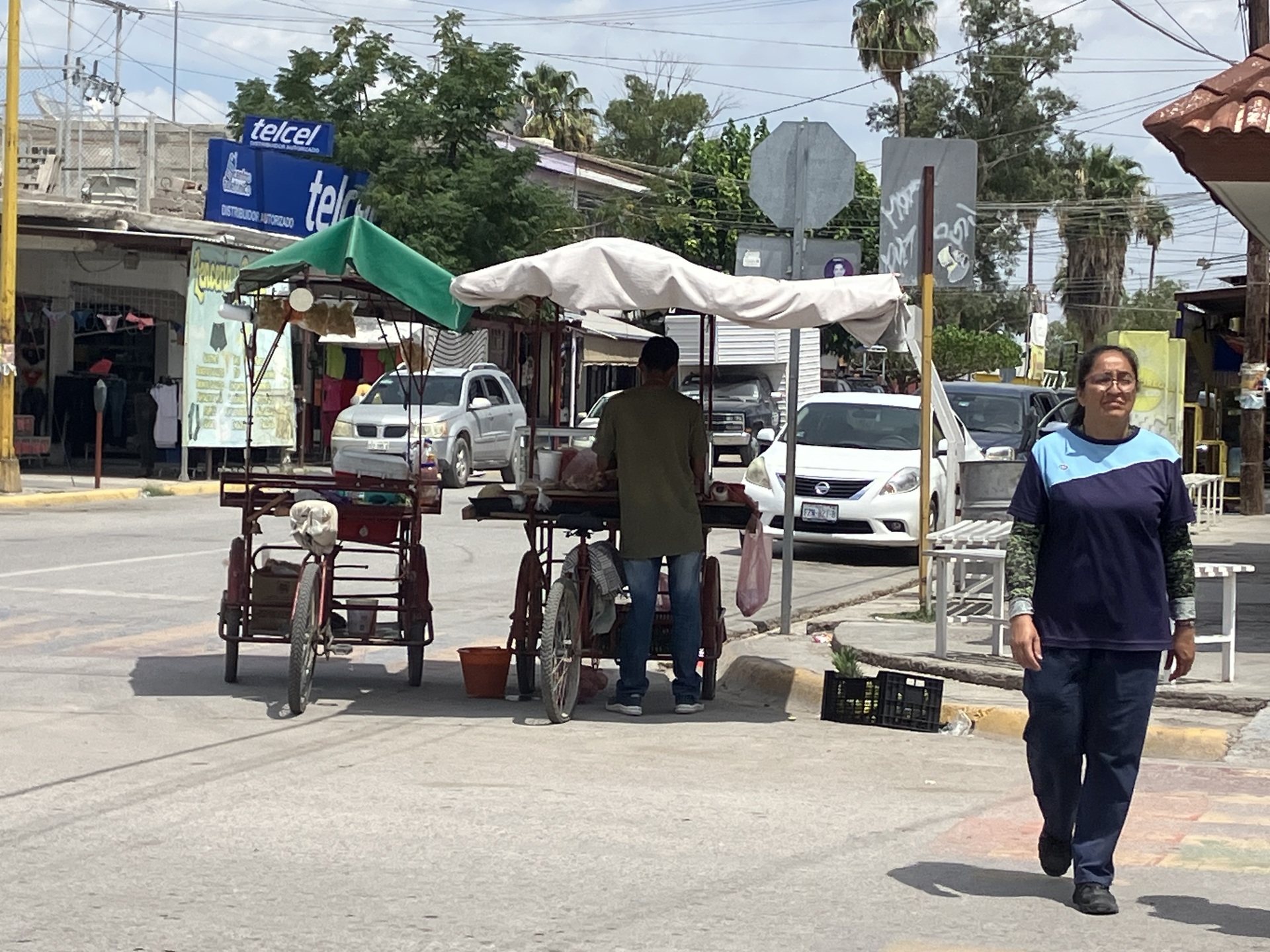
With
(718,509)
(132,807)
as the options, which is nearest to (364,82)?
(718,509)

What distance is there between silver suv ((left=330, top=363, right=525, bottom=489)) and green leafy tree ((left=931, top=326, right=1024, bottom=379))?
33.3m

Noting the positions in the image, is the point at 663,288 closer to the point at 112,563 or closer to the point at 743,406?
the point at 112,563

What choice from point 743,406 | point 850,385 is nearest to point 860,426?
point 743,406

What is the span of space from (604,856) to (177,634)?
259 inches

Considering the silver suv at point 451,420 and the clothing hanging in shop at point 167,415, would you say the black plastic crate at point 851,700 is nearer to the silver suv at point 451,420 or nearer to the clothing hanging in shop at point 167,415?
the silver suv at point 451,420

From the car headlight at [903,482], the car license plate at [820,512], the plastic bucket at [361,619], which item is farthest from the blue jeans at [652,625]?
the car headlight at [903,482]

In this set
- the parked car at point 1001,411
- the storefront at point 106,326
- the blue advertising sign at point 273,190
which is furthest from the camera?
the blue advertising sign at point 273,190

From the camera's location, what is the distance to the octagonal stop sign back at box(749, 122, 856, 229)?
481 inches

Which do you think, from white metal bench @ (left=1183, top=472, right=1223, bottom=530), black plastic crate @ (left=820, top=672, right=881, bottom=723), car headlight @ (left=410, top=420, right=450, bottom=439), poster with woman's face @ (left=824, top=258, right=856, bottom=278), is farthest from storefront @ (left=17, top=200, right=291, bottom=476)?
black plastic crate @ (left=820, top=672, right=881, bottom=723)

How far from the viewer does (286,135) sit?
33906mm

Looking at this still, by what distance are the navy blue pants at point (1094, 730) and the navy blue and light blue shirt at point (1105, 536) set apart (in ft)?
0.26

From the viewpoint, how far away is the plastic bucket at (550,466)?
388 inches

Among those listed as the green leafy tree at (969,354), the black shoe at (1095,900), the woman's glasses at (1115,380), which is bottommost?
the black shoe at (1095,900)

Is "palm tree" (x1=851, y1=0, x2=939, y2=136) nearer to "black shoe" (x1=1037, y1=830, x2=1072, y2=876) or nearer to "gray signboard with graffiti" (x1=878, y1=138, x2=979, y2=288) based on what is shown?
"gray signboard with graffiti" (x1=878, y1=138, x2=979, y2=288)
